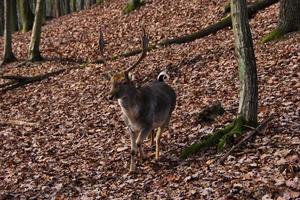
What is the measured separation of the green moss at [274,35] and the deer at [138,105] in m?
6.36

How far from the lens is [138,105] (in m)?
10.0

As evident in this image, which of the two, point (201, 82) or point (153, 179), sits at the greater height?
point (201, 82)

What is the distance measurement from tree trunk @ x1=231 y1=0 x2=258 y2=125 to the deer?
6.41ft

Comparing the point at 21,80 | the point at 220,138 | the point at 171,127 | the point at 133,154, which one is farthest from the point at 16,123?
the point at 220,138

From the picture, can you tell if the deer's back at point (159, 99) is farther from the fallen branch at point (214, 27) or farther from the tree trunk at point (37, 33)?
the tree trunk at point (37, 33)

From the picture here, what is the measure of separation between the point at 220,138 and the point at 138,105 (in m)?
1.89

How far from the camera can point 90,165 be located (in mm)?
11156

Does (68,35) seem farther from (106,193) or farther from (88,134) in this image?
(106,193)

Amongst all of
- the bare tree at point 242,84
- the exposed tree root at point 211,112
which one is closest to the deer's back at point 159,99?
the exposed tree root at point 211,112

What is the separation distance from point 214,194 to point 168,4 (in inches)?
765

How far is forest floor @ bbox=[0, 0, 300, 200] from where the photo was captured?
8.70m

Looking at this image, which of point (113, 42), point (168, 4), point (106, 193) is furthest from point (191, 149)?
point (168, 4)

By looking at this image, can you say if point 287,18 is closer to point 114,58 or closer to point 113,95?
point 114,58

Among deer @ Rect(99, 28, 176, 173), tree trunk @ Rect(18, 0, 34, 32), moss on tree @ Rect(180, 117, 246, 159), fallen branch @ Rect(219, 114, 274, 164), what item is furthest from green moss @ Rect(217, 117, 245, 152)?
tree trunk @ Rect(18, 0, 34, 32)
